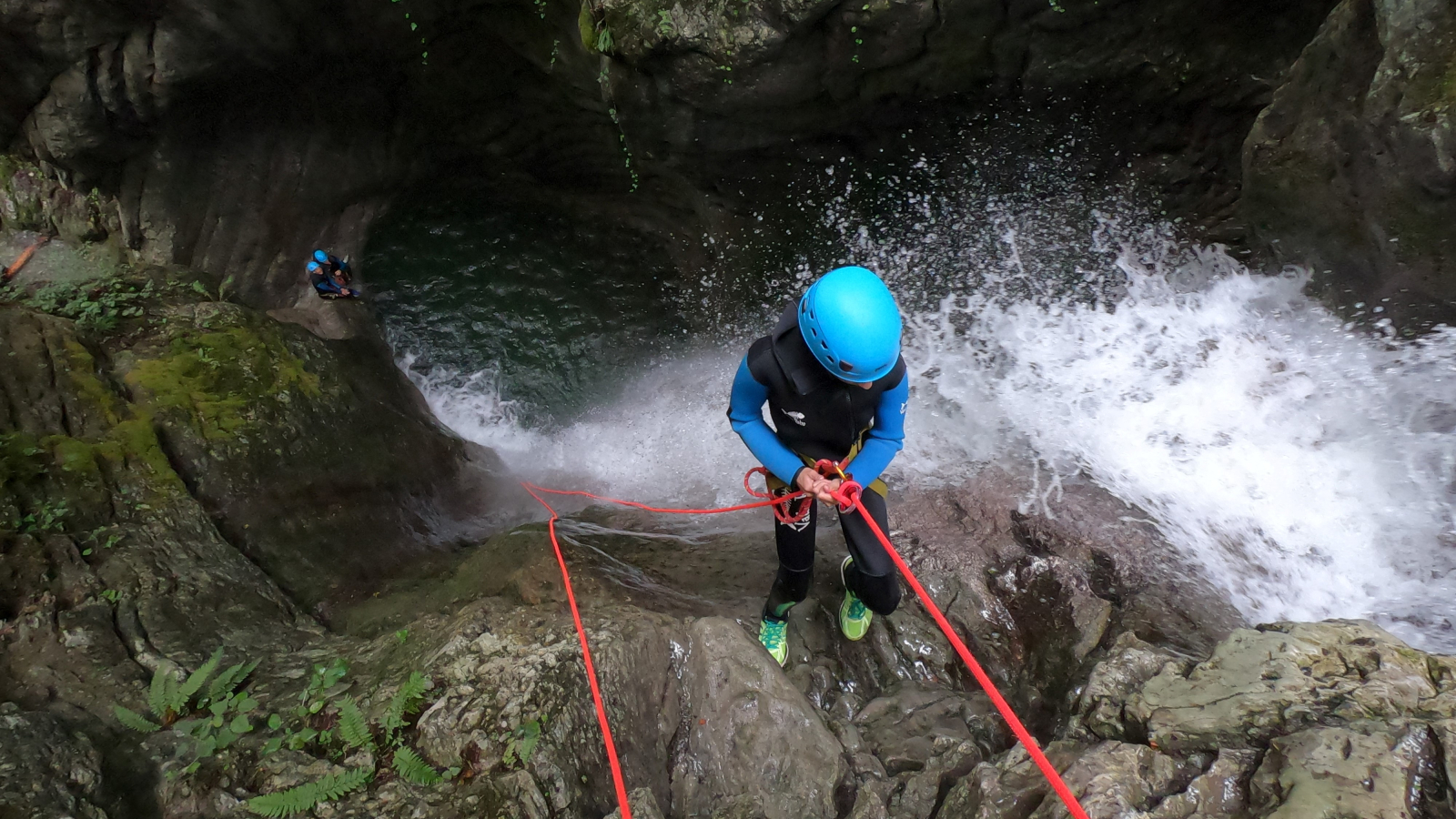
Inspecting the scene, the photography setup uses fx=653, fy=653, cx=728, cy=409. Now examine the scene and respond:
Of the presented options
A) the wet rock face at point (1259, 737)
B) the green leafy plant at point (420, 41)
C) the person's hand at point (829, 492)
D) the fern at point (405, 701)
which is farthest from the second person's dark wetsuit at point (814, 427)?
the green leafy plant at point (420, 41)

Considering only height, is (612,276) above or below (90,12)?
below

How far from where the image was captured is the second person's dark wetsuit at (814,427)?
243cm

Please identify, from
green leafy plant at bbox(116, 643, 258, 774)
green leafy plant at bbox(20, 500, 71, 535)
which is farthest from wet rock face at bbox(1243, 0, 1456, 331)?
green leafy plant at bbox(20, 500, 71, 535)

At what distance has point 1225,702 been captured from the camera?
1.97m

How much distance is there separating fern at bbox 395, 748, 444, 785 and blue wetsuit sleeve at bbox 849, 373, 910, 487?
1.74m

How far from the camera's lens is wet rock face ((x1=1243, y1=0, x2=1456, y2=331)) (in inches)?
127

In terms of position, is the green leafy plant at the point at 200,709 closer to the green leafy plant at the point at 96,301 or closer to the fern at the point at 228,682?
the fern at the point at 228,682

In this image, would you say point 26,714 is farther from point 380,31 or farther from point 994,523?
point 380,31

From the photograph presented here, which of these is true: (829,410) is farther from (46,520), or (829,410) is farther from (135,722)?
(46,520)

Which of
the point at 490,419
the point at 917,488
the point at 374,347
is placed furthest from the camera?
the point at 490,419

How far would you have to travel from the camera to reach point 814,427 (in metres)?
2.57

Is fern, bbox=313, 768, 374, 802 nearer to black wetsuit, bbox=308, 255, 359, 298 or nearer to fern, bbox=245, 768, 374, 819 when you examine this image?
fern, bbox=245, 768, 374, 819

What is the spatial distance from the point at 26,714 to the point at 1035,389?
17.7 ft

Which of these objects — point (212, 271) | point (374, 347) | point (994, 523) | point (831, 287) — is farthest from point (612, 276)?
point (831, 287)
